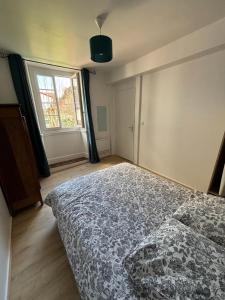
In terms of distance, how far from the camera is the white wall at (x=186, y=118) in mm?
1965

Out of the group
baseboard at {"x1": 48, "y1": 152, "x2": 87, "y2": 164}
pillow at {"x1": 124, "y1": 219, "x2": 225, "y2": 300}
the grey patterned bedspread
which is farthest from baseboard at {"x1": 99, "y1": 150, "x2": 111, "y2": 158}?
pillow at {"x1": 124, "y1": 219, "x2": 225, "y2": 300}

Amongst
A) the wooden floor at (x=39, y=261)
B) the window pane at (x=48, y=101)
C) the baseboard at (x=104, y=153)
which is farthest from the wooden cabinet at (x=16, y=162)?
the baseboard at (x=104, y=153)

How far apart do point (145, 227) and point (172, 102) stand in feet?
7.28

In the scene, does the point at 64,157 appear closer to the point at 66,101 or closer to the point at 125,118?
the point at 66,101

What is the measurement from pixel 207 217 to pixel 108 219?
27.4 inches

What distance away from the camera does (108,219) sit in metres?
1.11

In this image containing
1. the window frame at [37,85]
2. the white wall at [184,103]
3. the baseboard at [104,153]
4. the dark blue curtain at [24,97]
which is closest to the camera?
the white wall at [184,103]

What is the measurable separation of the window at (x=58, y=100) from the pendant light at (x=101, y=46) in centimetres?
210

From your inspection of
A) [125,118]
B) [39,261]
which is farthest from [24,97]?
[39,261]

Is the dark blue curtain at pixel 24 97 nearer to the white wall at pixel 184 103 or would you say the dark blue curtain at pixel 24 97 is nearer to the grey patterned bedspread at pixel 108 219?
the grey patterned bedspread at pixel 108 219

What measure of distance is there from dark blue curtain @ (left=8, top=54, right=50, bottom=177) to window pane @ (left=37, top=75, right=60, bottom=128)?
65 cm

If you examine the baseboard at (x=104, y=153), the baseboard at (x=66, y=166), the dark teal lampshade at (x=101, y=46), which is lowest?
the baseboard at (x=66, y=166)

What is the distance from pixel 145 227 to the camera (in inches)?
40.6

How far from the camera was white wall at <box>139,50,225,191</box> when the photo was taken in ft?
6.45
